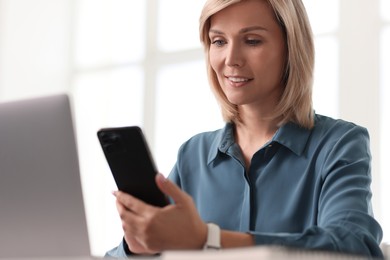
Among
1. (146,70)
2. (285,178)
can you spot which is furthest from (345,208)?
(146,70)

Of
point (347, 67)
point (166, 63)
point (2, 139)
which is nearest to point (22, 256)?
point (2, 139)

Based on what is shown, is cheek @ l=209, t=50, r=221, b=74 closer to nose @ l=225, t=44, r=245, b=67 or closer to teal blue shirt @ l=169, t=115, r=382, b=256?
nose @ l=225, t=44, r=245, b=67

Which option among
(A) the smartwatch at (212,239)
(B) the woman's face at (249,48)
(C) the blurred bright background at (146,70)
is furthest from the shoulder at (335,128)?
(C) the blurred bright background at (146,70)

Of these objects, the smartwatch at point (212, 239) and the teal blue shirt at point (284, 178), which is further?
the teal blue shirt at point (284, 178)

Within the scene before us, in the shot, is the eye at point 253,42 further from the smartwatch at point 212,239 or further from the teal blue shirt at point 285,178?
the smartwatch at point 212,239

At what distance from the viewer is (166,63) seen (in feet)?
12.9

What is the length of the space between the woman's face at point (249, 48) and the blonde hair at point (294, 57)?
2cm

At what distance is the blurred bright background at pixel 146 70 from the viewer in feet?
10.5

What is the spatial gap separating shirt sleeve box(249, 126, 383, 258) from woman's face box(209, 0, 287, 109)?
0.26 metres

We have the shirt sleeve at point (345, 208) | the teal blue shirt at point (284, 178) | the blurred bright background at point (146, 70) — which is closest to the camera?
the shirt sleeve at point (345, 208)

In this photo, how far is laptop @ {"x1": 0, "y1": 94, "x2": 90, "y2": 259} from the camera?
50.6 inches

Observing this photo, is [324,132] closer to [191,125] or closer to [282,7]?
[282,7]

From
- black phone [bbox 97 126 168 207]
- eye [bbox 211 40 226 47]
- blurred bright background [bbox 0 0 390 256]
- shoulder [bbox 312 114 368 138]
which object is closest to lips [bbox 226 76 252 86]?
eye [bbox 211 40 226 47]

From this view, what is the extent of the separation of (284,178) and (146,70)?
89.5 inches
